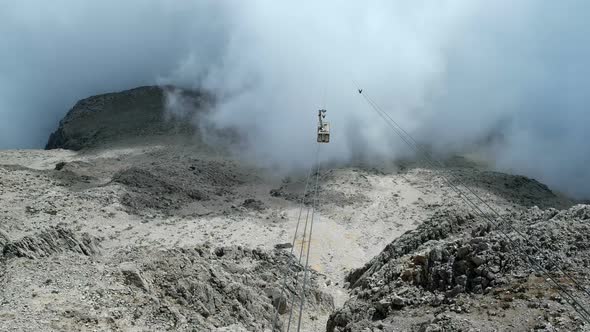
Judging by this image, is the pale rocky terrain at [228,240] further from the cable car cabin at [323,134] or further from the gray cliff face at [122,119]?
the cable car cabin at [323,134]

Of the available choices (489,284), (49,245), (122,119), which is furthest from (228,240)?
(122,119)

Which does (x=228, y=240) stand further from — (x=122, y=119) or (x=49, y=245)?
(x=122, y=119)

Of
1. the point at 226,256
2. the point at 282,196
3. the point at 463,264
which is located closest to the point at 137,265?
the point at 226,256

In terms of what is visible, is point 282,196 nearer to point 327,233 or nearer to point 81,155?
point 327,233

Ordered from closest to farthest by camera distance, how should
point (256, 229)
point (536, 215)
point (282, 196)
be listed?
point (536, 215)
point (256, 229)
point (282, 196)

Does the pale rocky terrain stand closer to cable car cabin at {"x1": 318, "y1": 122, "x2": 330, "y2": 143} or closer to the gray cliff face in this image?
the gray cliff face

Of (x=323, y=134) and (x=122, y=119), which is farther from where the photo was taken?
(x=122, y=119)
